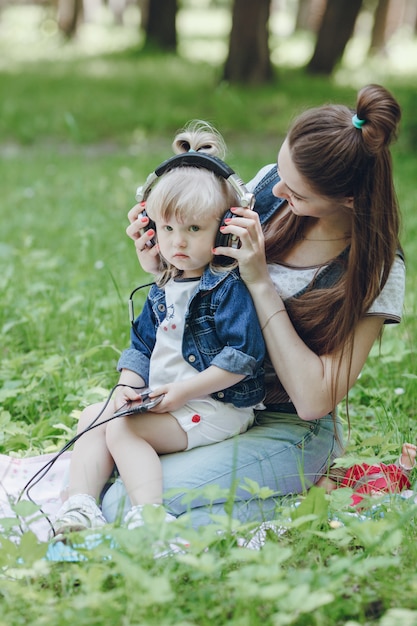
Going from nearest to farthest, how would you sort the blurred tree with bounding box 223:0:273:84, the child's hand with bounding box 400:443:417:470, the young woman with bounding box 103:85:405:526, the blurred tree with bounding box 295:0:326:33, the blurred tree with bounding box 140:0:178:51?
the young woman with bounding box 103:85:405:526, the child's hand with bounding box 400:443:417:470, the blurred tree with bounding box 223:0:273:84, the blurred tree with bounding box 140:0:178:51, the blurred tree with bounding box 295:0:326:33

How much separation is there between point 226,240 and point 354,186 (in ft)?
1.31

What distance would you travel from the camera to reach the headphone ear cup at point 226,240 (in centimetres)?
259

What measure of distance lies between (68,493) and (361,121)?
4.56ft

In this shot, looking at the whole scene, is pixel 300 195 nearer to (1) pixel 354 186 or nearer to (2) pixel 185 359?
(1) pixel 354 186

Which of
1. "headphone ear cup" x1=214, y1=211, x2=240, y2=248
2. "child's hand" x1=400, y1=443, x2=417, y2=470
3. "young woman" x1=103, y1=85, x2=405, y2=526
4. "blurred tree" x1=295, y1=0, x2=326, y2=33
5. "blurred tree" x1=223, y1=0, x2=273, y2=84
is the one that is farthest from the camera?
"blurred tree" x1=295, y1=0, x2=326, y2=33

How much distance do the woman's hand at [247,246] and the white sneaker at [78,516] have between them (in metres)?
0.80

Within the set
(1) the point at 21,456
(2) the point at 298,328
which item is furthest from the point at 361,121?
(1) the point at 21,456

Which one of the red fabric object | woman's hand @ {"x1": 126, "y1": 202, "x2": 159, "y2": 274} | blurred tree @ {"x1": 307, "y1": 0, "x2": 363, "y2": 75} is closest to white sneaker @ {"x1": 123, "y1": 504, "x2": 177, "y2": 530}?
the red fabric object

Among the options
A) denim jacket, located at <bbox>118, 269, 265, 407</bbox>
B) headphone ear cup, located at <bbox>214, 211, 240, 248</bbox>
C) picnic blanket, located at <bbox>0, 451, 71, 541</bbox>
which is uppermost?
headphone ear cup, located at <bbox>214, 211, 240, 248</bbox>

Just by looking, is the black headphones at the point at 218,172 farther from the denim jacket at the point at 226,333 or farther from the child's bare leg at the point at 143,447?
the child's bare leg at the point at 143,447

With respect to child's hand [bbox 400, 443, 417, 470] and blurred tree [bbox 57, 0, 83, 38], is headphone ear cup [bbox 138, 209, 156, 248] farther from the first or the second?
blurred tree [bbox 57, 0, 83, 38]

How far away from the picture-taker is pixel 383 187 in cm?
252

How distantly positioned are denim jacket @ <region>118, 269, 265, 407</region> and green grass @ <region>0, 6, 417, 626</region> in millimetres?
305

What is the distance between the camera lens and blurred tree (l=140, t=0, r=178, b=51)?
59.2 feet
